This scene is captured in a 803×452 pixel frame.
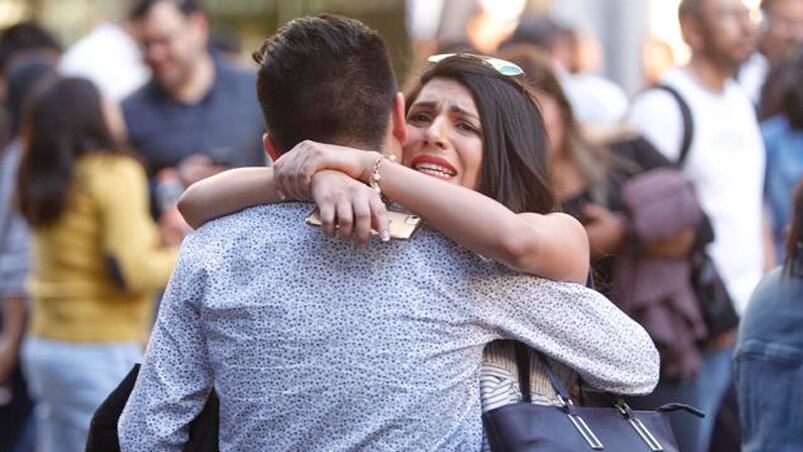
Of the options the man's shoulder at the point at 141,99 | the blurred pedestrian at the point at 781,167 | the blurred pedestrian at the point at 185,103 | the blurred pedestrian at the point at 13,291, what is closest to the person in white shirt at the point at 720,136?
the blurred pedestrian at the point at 781,167

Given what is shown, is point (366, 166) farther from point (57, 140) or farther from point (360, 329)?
point (57, 140)

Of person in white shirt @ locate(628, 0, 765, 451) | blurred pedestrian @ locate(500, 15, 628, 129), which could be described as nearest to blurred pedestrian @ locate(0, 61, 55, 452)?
blurred pedestrian @ locate(500, 15, 628, 129)

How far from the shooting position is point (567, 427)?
11.6ft

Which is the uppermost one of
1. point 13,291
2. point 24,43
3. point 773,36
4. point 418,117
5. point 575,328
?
point 418,117

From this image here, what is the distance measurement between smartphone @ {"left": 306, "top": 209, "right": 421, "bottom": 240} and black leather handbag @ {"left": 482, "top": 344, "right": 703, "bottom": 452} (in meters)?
0.37

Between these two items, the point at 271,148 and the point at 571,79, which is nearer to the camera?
the point at 271,148

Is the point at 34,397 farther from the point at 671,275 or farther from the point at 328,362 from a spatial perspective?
the point at 328,362

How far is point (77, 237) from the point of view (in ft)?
23.7

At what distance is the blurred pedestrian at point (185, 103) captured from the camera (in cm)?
838

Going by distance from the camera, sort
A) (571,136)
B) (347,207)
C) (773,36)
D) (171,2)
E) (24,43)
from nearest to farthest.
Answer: (347,207), (571,136), (171,2), (24,43), (773,36)

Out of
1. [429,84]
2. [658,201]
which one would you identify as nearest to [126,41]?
[658,201]

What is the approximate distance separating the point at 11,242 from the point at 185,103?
102 cm

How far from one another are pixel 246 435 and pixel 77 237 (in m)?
3.81

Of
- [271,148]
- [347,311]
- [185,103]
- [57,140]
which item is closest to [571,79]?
[185,103]
